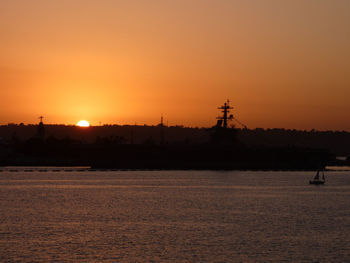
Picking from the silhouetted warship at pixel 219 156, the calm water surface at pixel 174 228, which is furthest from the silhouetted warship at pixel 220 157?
the calm water surface at pixel 174 228

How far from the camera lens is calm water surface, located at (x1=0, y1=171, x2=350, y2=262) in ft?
132

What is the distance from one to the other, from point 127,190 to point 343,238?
5403cm

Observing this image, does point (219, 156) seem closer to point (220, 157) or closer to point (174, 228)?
point (220, 157)

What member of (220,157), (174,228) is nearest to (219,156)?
(220,157)

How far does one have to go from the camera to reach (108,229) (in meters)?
51.0

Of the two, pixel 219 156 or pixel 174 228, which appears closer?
pixel 174 228

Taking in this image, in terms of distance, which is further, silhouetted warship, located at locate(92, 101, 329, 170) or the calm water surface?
silhouetted warship, located at locate(92, 101, 329, 170)

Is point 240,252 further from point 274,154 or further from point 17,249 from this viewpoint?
point 274,154

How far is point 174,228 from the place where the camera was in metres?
51.7

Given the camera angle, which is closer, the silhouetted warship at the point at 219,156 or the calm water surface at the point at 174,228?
the calm water surface at the point at 174,228

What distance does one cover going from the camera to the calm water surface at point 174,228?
40.1 metres

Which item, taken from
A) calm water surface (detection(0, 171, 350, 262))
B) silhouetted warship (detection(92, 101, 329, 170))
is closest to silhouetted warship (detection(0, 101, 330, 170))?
silhouetted warship (detection(92, 101, 329, 170))

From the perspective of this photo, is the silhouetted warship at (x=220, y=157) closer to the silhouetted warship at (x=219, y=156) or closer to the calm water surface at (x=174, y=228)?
the silhouetted warship at (x=219, y=156)

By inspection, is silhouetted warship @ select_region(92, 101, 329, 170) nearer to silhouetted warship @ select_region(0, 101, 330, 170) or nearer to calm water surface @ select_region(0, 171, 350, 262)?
silhouetted warship @ select_region(0, 101, 330, 170)
